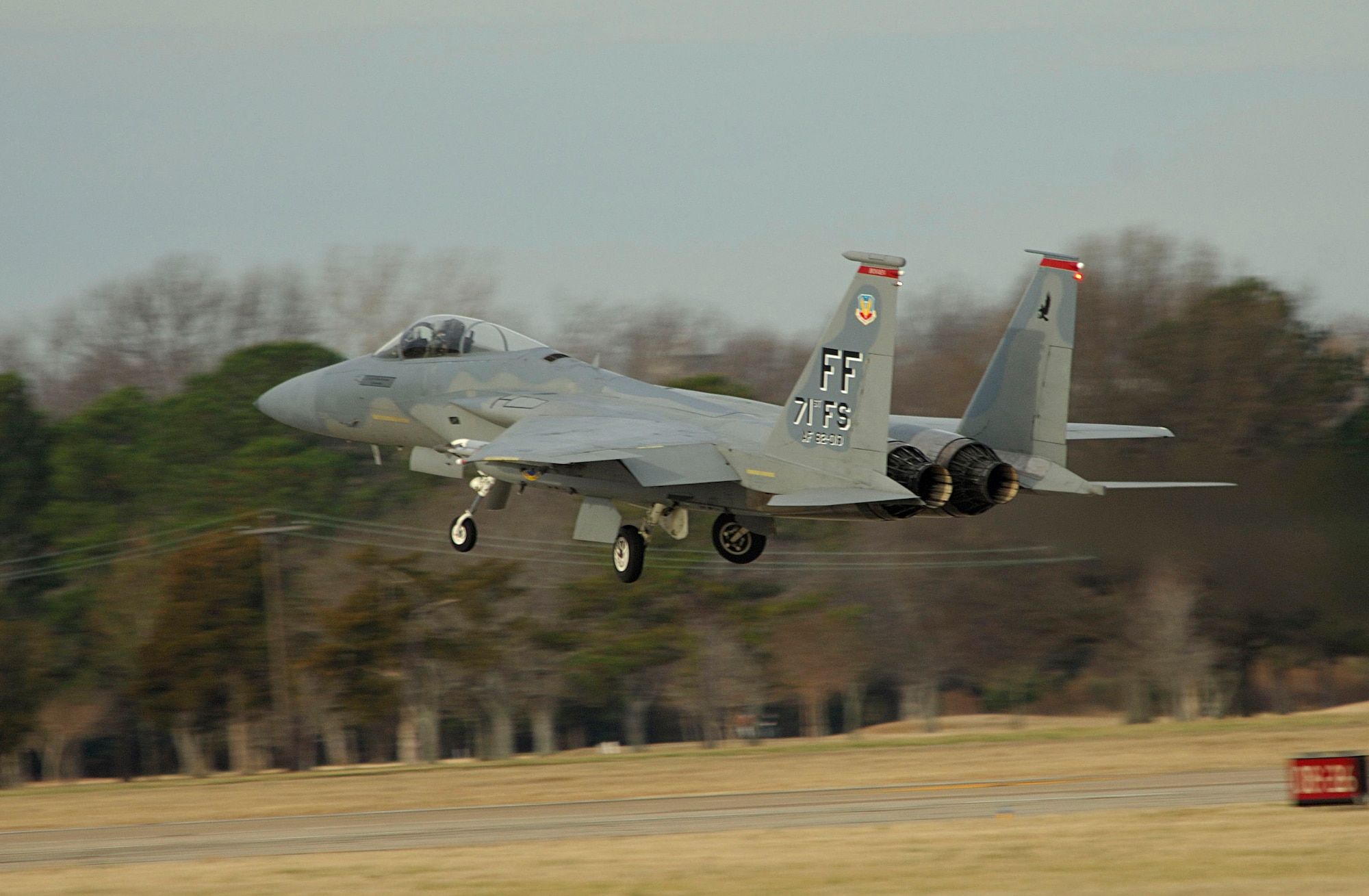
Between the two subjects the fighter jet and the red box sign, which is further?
the fighter jet

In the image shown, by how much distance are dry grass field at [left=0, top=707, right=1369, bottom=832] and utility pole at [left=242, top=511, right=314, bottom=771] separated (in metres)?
5.98

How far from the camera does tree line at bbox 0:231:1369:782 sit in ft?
156

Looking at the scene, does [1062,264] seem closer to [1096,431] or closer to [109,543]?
[1096,431]

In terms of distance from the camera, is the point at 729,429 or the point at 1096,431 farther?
the point at 1096,431

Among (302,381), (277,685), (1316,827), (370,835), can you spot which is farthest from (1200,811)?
(277,685)

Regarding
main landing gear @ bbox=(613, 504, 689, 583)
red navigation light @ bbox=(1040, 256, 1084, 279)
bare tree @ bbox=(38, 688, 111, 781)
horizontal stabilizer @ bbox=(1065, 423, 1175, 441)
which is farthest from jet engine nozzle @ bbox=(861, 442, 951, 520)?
bare tree @ bbox=(38, 688, 111, 781)

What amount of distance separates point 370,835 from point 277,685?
74.8 feet

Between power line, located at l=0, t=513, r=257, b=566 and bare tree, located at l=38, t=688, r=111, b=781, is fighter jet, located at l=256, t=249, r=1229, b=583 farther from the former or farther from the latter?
bare tree, located at l=38, t=688, r=111, b=781

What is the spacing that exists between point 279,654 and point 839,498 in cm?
2740

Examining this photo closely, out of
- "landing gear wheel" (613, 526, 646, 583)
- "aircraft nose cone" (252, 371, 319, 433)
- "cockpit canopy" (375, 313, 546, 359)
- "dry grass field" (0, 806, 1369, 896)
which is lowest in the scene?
"dry grass field" (0, 806, 1369, 896)

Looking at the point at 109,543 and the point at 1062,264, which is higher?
the point at 1062,264

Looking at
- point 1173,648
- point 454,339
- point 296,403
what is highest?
point 454,339

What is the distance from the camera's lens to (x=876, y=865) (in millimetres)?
16656

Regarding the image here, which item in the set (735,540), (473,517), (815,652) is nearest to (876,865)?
(735,540)
